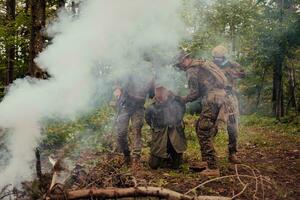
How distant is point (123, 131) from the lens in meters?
7.49

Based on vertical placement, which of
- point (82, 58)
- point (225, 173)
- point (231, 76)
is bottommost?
point (225, 173)

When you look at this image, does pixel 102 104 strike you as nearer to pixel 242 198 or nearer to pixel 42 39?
pixel 42 39

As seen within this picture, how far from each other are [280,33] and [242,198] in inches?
446

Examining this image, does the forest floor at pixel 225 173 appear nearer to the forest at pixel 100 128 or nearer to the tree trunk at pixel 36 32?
the forest at pixel 100 128

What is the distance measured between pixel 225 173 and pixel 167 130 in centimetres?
123

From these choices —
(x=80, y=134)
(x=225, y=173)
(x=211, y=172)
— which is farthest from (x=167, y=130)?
(x=80, y=134)

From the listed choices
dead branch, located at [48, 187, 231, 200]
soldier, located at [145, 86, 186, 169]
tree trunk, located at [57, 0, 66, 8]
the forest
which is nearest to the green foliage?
the forest

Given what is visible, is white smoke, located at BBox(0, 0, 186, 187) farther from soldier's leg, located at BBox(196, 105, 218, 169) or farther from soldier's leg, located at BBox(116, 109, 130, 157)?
soldier's leg, located at BBox(196, 105, 218, 169)

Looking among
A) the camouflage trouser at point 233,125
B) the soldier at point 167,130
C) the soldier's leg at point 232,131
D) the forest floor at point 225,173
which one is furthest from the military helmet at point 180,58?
the forest floor at point 225,173

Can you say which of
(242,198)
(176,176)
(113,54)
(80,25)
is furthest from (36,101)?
(242,198)

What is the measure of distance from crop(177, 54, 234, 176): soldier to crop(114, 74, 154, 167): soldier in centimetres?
86

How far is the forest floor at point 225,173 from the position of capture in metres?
5.42

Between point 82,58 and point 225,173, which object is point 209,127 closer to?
point 225,173

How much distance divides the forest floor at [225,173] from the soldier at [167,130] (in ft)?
0.79
